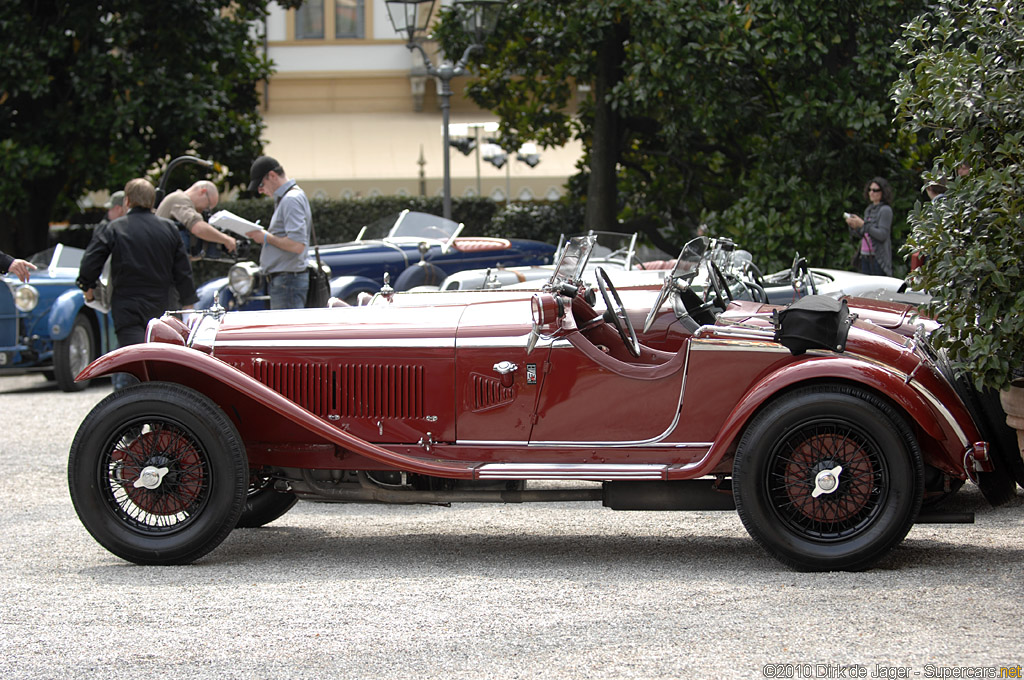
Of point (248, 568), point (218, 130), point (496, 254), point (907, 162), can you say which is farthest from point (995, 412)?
point (218, 130)

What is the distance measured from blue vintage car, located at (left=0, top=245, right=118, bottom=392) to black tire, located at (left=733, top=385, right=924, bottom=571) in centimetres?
887

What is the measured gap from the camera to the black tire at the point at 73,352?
12797 mm

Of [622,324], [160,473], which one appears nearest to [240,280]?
[160,473]

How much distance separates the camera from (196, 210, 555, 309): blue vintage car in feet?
42.0

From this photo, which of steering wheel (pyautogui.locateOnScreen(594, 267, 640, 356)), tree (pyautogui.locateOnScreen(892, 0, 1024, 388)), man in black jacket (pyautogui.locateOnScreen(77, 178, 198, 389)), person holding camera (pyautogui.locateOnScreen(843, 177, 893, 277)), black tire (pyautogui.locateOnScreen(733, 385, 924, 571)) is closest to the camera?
tree (pyautogui.locateOnScreen(892, 0, 1024, 388))

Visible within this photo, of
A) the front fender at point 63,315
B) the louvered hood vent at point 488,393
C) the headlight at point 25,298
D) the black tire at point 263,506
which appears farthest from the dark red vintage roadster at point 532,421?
the headlight at point 25,298

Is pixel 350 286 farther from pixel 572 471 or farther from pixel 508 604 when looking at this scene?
pixel 508 604

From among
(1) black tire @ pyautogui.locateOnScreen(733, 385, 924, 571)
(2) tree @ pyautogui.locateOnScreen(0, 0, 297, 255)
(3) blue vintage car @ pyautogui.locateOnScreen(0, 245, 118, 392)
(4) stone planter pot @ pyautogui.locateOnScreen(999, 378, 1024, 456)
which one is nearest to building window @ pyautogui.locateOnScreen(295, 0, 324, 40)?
(2) tree @ pyautogui.locateOnScreen(0, 0, 297, 255)

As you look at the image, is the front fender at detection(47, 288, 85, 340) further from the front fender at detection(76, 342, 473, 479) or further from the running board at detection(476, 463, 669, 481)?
the running board at detection(476, 463, 669, 481)

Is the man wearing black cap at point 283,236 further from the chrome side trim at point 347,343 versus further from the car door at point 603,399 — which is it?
the car door at point 603,399

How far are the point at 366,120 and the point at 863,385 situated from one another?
24.3 m

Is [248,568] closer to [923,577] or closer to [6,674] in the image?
[6,674]

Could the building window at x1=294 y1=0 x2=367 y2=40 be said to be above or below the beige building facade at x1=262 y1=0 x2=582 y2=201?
above

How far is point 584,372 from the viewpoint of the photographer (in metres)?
5.59
